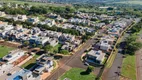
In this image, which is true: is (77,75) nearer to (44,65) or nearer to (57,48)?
(44,65)

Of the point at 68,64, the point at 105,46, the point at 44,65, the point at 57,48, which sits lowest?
the point at 68,64

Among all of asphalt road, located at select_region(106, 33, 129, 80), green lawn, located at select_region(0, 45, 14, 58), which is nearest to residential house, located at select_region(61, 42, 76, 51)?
asphalt road, located at select_region(106, 33, 129, 80)

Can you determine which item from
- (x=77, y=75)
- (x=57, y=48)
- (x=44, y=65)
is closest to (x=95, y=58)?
(x=77, y=75)

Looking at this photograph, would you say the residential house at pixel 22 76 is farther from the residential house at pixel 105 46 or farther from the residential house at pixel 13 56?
the residential house at pixel 105 46

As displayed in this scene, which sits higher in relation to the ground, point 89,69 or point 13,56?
point 13,56

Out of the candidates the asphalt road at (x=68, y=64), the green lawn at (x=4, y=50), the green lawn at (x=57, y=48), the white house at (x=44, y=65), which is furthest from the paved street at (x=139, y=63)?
the green lawn at (x=4, y=50)

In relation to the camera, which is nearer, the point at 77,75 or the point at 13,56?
the point at 77,75
